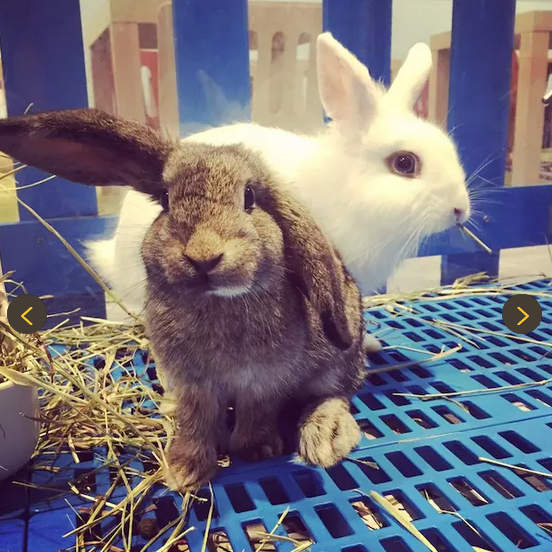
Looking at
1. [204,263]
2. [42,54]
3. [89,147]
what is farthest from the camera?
[42,54]

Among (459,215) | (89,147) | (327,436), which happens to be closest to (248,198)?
(89,147)

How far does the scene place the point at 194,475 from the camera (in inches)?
31.0

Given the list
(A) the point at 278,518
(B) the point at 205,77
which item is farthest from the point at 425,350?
(B) the point at 205,77

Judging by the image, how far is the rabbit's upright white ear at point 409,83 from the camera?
1.11 meters

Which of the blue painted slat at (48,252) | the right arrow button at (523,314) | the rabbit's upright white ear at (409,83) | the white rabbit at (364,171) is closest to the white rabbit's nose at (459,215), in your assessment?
the white rabbit at (364,171)

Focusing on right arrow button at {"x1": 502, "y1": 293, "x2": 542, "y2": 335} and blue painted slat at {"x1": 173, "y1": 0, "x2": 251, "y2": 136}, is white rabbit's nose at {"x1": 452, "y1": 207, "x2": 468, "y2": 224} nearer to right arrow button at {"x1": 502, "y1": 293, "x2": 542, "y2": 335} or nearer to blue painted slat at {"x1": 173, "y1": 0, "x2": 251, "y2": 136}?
right arrow button at {"x1": 502, "y1": 293, "x2": 542, "y2": 335}

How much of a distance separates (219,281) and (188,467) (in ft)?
0.92

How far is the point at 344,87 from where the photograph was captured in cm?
109

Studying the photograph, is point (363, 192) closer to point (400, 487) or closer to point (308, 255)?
point (308, 255)

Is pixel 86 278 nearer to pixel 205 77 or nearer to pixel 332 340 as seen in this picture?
pixel 205 77

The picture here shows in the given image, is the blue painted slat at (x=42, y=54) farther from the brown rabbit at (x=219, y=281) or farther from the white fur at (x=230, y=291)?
the white fur at (x=230, y=291)

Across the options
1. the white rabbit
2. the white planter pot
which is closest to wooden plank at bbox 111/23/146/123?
the white rabbit

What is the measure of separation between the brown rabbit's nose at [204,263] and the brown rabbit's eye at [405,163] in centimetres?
51

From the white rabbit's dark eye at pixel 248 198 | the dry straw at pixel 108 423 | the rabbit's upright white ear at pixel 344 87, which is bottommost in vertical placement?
the dry straw at pixel 108 423
